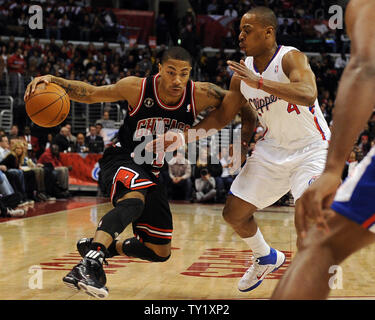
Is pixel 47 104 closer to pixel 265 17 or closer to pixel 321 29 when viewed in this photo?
pixel 265 17

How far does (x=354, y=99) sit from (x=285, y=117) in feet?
8.52

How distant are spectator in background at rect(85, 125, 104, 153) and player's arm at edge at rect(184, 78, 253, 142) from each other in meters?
9.70

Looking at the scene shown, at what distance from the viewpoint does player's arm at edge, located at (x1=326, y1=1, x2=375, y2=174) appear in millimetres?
1865

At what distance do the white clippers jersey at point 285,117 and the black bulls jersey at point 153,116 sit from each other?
527mm

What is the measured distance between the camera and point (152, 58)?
63.2ft

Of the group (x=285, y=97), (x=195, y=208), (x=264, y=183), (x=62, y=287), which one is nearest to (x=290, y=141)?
(x=264, y=183)

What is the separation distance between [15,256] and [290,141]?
10.6ft

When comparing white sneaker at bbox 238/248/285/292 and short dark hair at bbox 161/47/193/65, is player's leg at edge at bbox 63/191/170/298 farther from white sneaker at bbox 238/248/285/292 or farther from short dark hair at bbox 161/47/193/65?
short dark hair at bbox 161/47/193/65

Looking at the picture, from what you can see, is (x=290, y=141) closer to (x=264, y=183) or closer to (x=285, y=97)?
(x=264, y=183)

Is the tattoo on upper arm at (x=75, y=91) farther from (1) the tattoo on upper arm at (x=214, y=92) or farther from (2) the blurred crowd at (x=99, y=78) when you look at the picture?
(2) the blurred crowd at (x=99, y=78)

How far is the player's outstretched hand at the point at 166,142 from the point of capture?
4.25m

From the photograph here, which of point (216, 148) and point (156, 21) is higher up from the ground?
point (156, 21)

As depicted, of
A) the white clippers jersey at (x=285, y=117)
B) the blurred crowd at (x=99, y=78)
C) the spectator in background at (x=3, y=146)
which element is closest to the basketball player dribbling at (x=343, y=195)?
the white clippers jersey at (x=285, y=117)

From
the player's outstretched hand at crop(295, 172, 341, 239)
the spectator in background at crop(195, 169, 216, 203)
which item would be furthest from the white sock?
the spectator in background at crop(195, 169, 216, 203)
